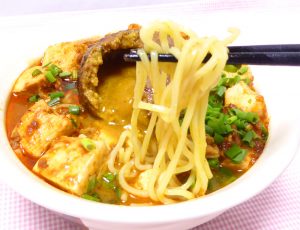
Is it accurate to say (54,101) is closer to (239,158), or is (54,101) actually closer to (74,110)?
(74,110)

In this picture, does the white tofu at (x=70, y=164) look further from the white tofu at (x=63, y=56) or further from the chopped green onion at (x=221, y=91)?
the chopped green onion at (x=221, y=91)

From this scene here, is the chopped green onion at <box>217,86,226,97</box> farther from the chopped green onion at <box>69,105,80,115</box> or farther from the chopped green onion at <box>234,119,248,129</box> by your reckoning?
the chopped green onion at <box>69,105,80,115</box>

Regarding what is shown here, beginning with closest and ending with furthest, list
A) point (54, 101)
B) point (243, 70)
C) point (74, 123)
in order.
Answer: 1. point (74, 123)
2. point (54, 101)
3. point (243, 70)

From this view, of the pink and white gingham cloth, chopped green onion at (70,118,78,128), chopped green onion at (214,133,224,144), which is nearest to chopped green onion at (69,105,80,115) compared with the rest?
chopped green onion at (70,118,78,128)

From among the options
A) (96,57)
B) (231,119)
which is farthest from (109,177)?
(231,119)

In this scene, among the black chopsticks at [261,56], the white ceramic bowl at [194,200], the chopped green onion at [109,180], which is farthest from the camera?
the chopped green onion at [109,180]

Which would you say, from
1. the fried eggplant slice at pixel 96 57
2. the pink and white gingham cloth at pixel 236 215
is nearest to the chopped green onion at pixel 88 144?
the fried eggplant slice at pixel 96 57
